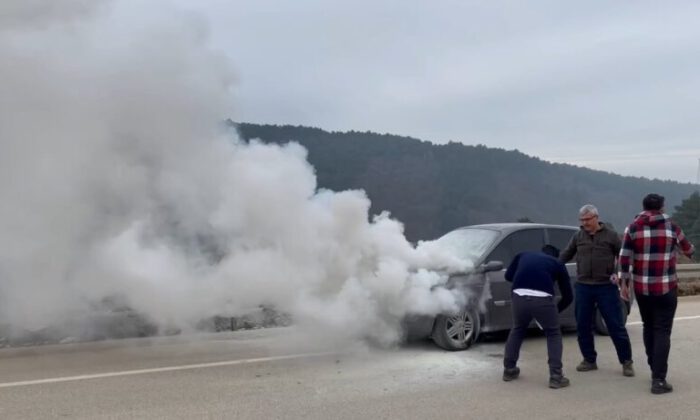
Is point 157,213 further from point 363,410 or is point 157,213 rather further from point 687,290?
point 687,290

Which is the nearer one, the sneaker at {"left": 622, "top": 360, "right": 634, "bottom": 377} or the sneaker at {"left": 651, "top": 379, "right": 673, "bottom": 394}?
A: the sneaker at {"left": 651, "top": 379, "right": 673, "bottom": 394}

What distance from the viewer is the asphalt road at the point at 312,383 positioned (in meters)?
5.07

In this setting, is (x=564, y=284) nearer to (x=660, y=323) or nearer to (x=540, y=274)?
(x=540, y=274)

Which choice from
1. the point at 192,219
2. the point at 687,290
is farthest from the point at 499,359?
the point at 687,290

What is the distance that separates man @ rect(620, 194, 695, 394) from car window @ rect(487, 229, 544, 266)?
1.92 meters

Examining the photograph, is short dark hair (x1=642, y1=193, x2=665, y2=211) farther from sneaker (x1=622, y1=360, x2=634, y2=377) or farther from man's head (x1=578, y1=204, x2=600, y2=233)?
sneaker (x1=622, y1=360, x2=634, y2=377)

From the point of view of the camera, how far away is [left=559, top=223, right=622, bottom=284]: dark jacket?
6344 millimetres

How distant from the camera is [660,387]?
5.62 metres

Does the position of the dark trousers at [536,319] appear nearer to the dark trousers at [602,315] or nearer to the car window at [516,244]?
the dark trousers at [602,315]

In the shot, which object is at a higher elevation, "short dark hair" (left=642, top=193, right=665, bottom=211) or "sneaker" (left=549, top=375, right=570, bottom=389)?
"short dark hair" (left=642, top=193, right=665, bottom=211)

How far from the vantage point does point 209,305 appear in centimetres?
727

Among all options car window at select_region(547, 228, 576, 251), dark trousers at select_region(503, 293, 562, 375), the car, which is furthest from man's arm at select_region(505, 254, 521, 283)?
car window at select_region(547, 228, 576, 251)

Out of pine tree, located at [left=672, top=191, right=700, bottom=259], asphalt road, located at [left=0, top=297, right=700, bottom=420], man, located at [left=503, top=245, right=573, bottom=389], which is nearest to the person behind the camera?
asphalt road, located at [left=0, top=297, right=700, bottom=420]

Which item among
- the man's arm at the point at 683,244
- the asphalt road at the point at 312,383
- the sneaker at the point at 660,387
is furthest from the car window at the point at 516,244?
the sneaker at the point at 660,387
